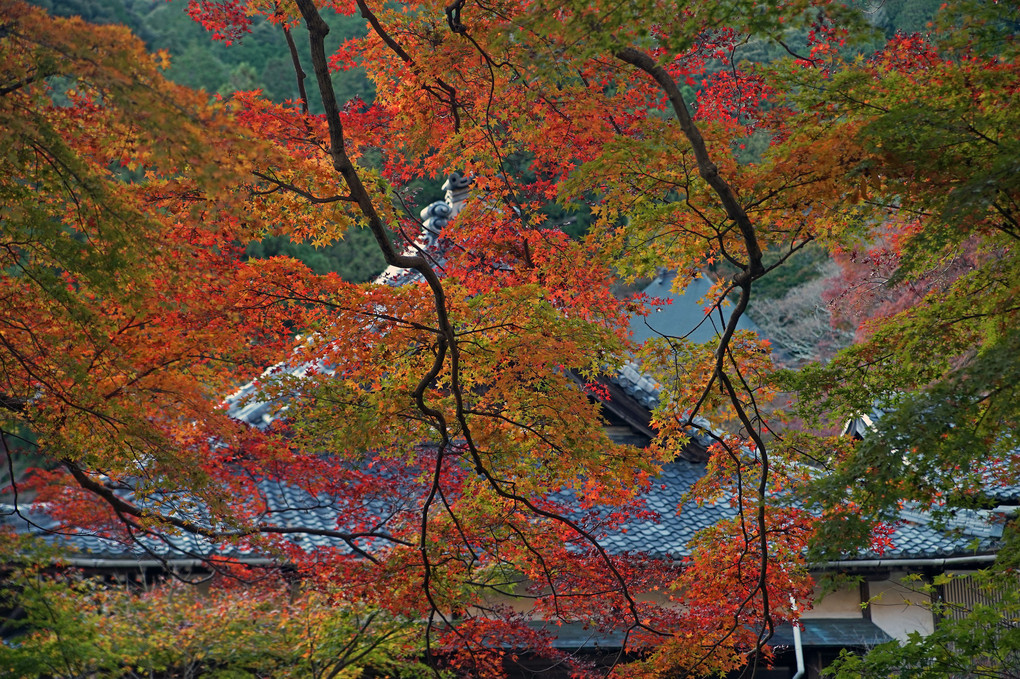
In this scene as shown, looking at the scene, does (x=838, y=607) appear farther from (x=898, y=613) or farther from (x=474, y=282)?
(x=474, y=282)

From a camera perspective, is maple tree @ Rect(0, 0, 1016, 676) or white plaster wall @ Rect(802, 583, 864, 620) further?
white plaster wall @ Rect(802, 583, 864, 620)

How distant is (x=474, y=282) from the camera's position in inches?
299

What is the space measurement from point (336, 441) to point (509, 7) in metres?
3.59

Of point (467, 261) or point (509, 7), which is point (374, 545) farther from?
point (509, 7)

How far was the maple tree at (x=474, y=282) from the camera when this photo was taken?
458 cm

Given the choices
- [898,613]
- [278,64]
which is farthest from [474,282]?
[278,64]

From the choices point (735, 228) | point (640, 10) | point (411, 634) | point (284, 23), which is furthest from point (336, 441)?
point (284, 23)

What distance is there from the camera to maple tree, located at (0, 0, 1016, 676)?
458 centimetres

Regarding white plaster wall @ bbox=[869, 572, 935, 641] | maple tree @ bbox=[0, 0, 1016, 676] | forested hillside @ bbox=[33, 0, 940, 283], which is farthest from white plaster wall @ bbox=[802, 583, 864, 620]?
forested hillside @ bbox=[33, 0, 940, 283]

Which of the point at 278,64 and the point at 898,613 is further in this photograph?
the point at 278,64

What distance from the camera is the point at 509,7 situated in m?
6.82

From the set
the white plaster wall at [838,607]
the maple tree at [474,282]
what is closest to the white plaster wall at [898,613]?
the white plaster wall at [838,607]

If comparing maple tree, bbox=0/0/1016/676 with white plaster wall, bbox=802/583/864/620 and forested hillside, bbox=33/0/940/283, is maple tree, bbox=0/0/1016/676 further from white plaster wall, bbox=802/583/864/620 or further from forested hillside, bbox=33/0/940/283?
forested hillside, bbox=33/0/940/283

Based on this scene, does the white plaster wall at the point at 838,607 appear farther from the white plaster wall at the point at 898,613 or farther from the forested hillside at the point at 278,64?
the forested hillside at the point at 278,64
